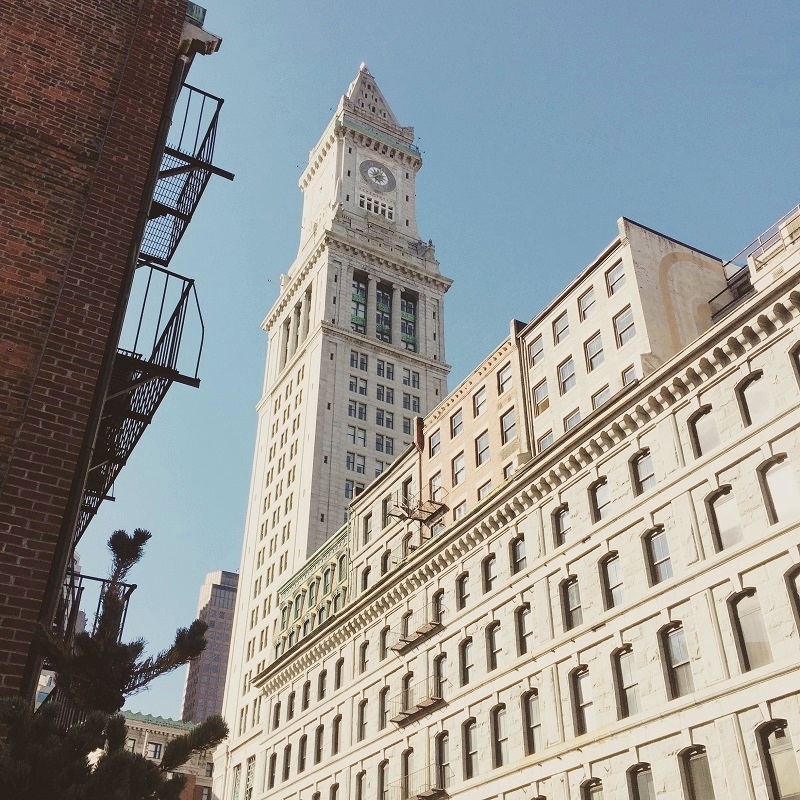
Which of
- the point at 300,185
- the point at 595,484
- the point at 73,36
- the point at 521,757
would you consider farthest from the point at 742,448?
the point at 300,185

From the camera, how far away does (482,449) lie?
51406 millimetres

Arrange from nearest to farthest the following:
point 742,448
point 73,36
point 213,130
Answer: point 73,36 < point 213,130 < point 742,448

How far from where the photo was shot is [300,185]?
451 feet

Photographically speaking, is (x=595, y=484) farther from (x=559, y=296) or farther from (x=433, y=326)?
(x=433, y=326)

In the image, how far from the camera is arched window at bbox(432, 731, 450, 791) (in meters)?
42.5

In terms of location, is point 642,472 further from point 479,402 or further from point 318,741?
point 318,741

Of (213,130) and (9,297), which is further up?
(213,130)

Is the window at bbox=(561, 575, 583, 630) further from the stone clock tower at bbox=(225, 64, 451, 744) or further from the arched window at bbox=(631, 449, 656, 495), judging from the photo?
the stone clock tower at bbox=(225, 64, 451, 744)

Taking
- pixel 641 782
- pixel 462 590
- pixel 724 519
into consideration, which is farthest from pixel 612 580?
pixel 462 590

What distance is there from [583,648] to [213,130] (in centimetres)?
2741

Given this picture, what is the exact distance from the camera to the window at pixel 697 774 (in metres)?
29.0

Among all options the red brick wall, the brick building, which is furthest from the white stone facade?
the red brick wall

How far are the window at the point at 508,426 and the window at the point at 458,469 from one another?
4468mm

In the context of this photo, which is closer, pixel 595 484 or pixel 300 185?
pixel 595 484
